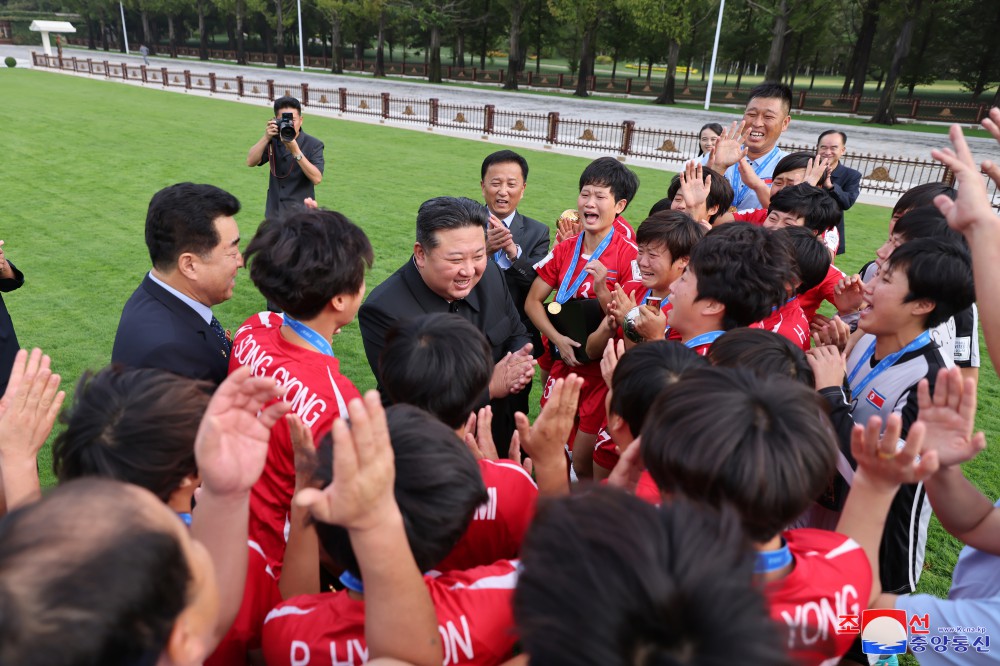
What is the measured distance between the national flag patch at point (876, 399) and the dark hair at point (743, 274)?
543 mm

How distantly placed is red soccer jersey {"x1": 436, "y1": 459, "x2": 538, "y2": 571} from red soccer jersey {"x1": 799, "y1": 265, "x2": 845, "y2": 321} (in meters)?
2.73

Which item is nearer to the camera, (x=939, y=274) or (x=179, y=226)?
(x=939, y=274)

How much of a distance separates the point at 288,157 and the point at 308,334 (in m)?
4.72

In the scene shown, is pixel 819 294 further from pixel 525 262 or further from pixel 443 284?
pixel 443 284

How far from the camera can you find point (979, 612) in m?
1.73

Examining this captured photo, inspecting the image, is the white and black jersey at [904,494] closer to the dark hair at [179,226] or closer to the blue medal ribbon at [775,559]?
the blue medal ribbon at [775,559]

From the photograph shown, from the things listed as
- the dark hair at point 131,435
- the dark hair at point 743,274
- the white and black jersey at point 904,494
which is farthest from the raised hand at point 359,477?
the white and black jersey at point 904,494

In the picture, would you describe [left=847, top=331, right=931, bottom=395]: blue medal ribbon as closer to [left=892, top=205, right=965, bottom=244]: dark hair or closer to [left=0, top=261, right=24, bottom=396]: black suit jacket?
[left=892, top=205, right=965, bottom=244]: dark hair

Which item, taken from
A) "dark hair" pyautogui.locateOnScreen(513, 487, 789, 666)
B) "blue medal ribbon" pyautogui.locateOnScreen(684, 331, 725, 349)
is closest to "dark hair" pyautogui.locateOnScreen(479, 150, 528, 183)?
"blue medal ribbon" pyautogui.locateOnScreen(684, 331, 725, 349)

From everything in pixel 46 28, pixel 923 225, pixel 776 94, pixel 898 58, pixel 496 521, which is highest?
pixel 898 58

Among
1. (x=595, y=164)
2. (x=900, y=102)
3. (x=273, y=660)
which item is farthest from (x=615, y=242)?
(x=900, y=102)

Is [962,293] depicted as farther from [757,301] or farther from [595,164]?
[595,164]

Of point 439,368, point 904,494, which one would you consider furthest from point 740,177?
point 439,368

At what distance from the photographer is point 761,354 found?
7.29ft
